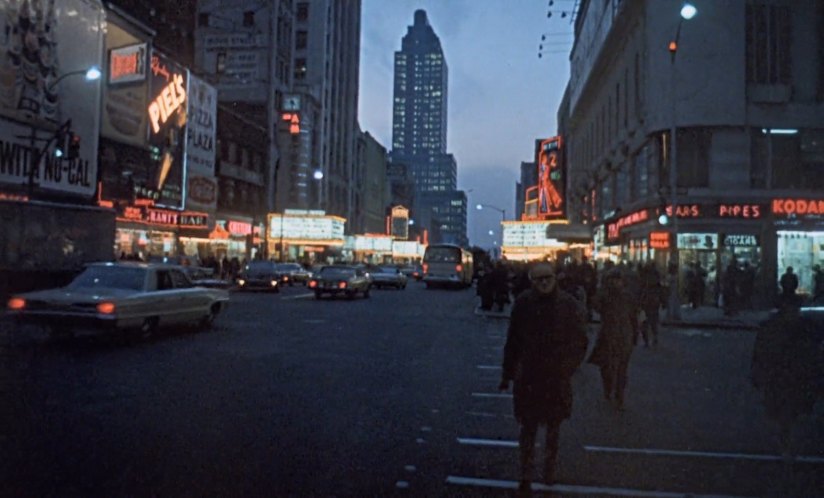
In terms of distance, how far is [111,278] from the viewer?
1454 centimetres

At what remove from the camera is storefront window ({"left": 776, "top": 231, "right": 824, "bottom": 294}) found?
3122 cm

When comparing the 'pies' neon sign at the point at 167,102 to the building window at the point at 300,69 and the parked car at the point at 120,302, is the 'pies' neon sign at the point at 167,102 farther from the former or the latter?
the building window at the point at 300,69

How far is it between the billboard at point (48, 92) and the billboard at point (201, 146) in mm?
14864

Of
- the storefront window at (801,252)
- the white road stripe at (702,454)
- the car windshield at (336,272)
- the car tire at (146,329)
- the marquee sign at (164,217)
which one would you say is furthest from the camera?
the marquee sign at (164,217)

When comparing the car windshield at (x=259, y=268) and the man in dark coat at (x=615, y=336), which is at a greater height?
the car windshield at (x=259, y=268)

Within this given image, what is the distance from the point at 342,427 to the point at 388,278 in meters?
39.6

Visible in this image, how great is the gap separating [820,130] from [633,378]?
24245 millimetres

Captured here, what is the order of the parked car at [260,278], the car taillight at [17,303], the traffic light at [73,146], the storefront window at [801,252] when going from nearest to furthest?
the car taillight at [17,303] → the traffic light at [73,146] → the storefront window at [801,252] → the parked car at [260,278]

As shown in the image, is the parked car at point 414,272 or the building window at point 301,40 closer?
the parked car at point 414,272

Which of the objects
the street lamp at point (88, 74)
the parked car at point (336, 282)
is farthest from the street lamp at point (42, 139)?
the parked car at point (336, 282)

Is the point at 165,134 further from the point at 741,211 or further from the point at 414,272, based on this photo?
the point at 414,272

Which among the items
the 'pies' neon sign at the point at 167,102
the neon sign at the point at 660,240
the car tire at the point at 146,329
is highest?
the 'pies' neon sign at the point at 167,102

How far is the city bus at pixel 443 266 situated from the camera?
168ft

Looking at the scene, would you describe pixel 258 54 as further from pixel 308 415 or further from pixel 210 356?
pixel 308 415
